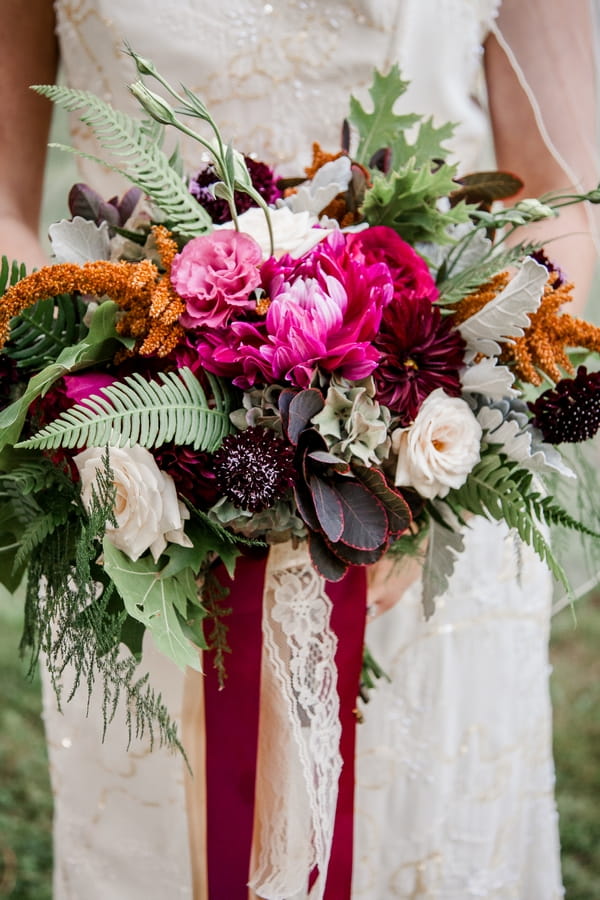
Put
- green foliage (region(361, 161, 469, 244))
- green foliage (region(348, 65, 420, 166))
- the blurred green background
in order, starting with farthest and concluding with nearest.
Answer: the blurred green background < green foliage (region(348, 65, 420, 166)) < green foliage (region(361, 161, 469, 244))

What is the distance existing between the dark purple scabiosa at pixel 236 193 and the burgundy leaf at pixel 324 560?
316mm

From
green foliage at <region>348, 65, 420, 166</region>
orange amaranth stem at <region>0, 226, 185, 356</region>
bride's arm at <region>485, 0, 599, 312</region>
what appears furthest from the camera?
bride's arm at <region>485, 0, 599, 312</region>

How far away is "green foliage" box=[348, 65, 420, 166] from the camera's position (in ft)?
2.99

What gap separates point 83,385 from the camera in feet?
2.23

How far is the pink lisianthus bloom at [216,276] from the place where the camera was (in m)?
0.69

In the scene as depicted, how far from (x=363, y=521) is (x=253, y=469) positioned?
0.35 ft

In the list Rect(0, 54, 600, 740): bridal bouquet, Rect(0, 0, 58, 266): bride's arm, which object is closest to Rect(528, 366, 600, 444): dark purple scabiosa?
Rect(0, 54, 600, 740): bridal bouquet

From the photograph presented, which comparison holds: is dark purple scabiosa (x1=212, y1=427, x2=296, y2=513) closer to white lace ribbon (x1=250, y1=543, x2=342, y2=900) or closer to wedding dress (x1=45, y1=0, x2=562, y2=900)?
white lace ribbon (x1=250, y1=543, x2=342, y2=900)

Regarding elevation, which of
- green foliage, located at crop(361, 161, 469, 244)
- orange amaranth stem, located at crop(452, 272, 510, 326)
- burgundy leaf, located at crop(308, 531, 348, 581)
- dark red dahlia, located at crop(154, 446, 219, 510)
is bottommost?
burgundy leaf, located at crop(308, 531, 348, 581)

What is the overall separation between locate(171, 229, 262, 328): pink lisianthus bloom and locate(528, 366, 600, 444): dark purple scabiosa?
0.93 feet

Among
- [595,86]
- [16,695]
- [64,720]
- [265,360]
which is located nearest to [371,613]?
[265,360]

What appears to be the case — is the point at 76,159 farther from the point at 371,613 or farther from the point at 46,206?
the point at 371,613

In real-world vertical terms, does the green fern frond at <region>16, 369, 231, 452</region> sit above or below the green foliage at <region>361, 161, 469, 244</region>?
below

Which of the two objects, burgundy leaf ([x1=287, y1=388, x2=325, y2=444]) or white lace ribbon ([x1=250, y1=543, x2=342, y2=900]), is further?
white lace ribbon ([x1=250, y1=543, x2=342, y2=900])
